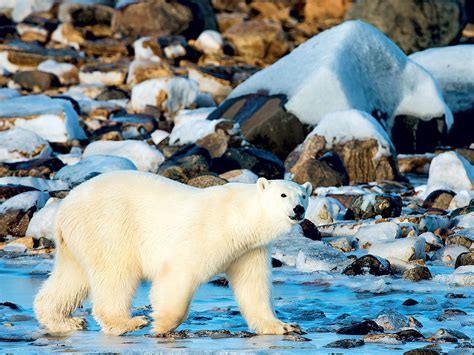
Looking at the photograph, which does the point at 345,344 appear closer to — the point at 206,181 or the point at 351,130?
the point at 206,181

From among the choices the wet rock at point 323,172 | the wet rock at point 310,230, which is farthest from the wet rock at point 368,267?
the wet rock at point 323,172

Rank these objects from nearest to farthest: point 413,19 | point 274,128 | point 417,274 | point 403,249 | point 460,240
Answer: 1. point 417,274
2. point 403,249
3. point 460,240
4. point 274,128
5. point 413,19

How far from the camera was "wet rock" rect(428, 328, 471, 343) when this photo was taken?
17.5 feet

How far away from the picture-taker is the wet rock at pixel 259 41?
2766 centimetres

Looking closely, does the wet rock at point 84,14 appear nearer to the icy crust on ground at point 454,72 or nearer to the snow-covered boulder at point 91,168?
the icy crust on ground at point 454,72

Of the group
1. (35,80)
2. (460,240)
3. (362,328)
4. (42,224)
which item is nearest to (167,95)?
(35,80)

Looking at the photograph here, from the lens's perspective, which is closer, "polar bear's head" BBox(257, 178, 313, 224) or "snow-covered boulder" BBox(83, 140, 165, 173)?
Answer: "polar bear's head" BBox(257, 178, 313, 224)

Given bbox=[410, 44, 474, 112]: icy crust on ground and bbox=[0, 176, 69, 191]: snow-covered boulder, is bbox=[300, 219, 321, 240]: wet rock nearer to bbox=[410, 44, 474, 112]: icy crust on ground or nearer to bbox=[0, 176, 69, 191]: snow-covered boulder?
bbox=[0, 176, 69, 191]: snow-covered boulder

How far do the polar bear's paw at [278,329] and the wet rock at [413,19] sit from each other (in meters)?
21.1

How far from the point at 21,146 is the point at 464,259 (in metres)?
8.47

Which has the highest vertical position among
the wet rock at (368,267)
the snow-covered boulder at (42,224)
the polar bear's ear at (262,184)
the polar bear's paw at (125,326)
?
the polar bear's ear at (262,184)

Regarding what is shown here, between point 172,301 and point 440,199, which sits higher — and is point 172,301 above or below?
above


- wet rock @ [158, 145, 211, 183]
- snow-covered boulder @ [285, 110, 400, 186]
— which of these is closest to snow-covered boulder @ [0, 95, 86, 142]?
wet rock @ [158, 145, 211, 183]

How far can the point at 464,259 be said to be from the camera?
25.6ft
